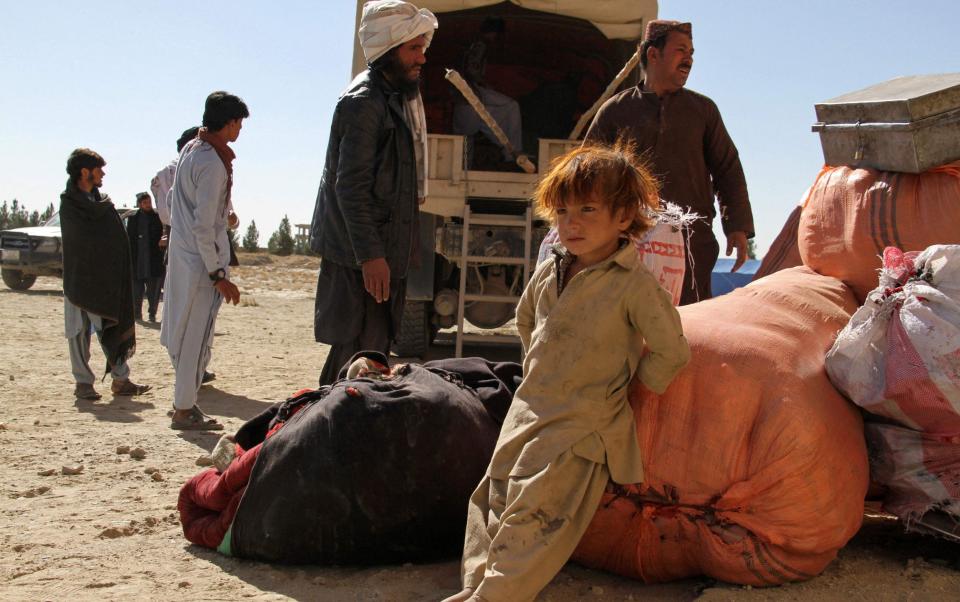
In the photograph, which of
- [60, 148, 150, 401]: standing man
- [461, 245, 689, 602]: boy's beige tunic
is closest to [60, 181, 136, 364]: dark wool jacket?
[60, 148, 150, 401]: standing man

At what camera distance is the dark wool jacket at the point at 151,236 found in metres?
11.5

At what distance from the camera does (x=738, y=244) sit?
4535 millimetres

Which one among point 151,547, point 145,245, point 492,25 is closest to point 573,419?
point 151,547

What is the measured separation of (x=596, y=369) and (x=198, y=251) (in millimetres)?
3249

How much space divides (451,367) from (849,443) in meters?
1.31

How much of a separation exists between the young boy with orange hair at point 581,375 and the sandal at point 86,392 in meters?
4.36

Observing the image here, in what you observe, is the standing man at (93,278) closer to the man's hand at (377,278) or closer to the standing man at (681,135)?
the man's hand at (377,278)

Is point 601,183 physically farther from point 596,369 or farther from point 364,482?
point 364,482

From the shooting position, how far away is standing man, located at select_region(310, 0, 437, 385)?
4.00m

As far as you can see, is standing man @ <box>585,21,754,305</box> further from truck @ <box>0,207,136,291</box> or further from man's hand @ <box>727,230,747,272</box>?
truck @ <box>0,207,136,291</box>

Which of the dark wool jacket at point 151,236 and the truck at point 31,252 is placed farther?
the truck at point 31,252

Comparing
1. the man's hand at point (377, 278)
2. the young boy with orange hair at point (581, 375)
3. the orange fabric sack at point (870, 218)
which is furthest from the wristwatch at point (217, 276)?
the orange fabric sack at point (870, 218)

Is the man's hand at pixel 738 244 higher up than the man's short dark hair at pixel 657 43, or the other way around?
the man's short dark hair at pixel 657 43

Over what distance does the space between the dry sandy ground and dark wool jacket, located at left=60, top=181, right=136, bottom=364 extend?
0.46 meters
